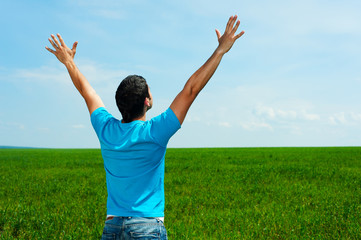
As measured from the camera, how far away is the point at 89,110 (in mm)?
3158

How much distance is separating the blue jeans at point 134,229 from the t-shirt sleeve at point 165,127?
1.90ft

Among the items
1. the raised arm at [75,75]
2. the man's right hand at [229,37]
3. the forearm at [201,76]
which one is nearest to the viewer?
the forearm at [201,76]

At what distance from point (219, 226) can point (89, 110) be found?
4546 millimetres

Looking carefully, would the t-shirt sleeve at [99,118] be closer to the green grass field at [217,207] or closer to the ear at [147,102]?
the ear at [147,102]

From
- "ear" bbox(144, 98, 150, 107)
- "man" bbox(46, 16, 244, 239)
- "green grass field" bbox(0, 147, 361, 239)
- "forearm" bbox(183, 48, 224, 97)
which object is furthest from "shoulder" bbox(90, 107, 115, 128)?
"green grass field" bbox(0, 147, 361, 239)

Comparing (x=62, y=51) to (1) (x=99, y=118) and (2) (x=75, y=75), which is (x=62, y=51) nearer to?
(2) (x=75, y=75)

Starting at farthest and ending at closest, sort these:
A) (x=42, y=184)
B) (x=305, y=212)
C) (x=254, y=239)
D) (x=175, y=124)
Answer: (x=42, y=184), (x=305, y=212), (x=254, y=239), (x=175, y=124)

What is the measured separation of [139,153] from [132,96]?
1.46ft

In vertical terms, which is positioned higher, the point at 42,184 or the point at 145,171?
the point at 145,171

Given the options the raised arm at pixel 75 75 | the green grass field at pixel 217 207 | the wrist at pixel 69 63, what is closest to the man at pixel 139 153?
the raised arm at pixel 75 75

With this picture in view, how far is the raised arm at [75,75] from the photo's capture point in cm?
319

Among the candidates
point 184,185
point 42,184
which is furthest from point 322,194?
point 42,184

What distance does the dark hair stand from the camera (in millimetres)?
2527

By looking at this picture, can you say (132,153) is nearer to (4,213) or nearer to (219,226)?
(219,226)
